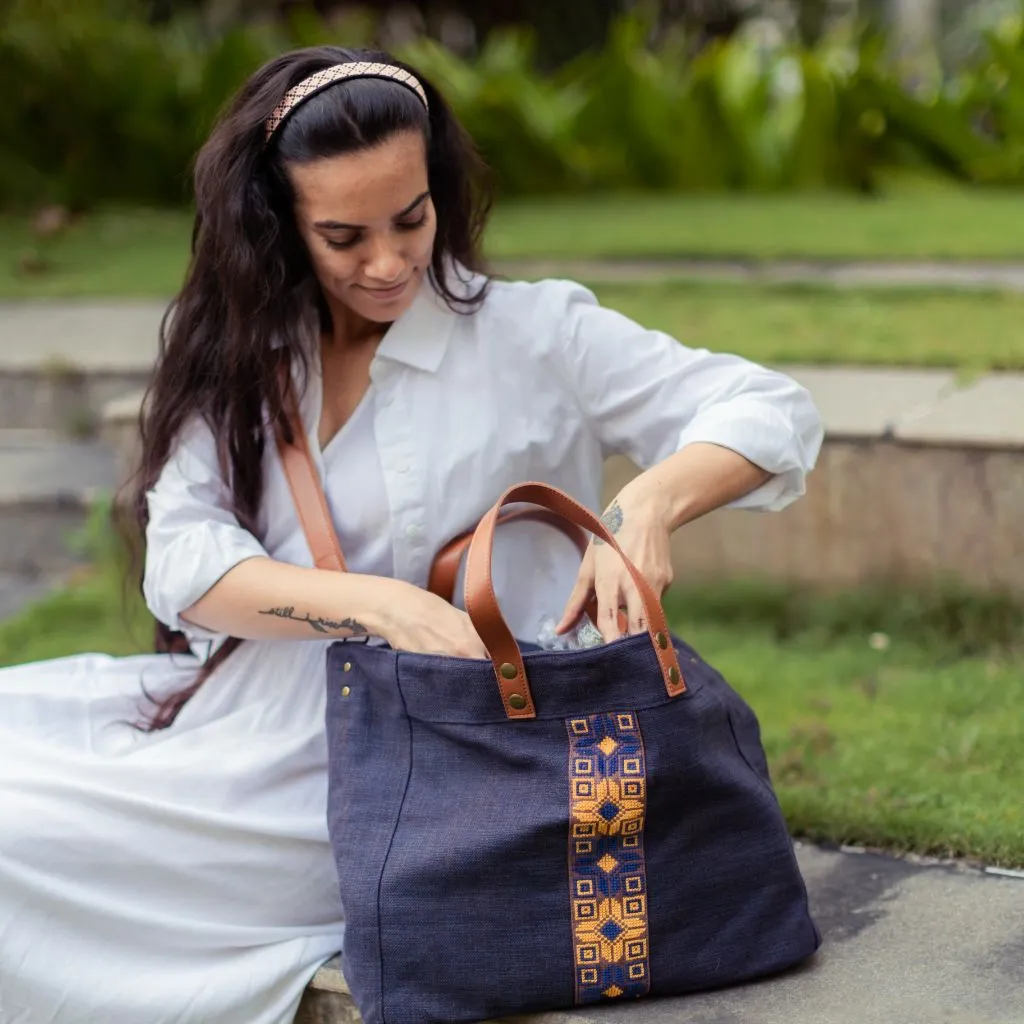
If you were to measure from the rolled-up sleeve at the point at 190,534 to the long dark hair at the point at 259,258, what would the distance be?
22 mm

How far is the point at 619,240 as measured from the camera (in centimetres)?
611

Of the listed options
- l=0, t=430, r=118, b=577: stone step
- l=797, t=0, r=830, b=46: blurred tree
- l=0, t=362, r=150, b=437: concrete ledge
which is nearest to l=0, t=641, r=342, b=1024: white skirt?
l=0, t=430, r=118, b=577: stone step

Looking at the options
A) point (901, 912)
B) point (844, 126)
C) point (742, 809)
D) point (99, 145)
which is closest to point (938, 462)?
point (901, 912)

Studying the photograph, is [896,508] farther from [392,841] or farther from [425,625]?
[392,841]

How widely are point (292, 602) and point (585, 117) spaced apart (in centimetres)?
613

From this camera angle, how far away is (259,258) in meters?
2.17

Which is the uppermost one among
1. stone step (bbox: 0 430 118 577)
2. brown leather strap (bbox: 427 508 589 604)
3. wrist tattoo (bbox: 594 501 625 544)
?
wrist tattoo (bbox: 594 501 625 544)

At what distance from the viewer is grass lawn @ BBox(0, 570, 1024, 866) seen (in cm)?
256

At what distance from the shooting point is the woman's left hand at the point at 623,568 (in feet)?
6.41

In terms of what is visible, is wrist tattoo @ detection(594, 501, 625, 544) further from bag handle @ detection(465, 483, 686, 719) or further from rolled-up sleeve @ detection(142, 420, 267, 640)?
rolled-up sleeve @ detection(142, 420, 267, 640)

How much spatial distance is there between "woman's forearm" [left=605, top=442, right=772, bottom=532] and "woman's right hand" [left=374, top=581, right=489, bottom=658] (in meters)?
0.23

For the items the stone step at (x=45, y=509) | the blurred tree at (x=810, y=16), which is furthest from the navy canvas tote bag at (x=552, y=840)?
the blurred tree at (x=810, y=16)

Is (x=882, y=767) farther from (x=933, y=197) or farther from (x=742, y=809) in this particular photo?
(x=933, y=197)

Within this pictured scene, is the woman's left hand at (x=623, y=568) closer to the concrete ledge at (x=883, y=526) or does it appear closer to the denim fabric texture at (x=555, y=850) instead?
the denim fabric texture at (x=555, y=850)
